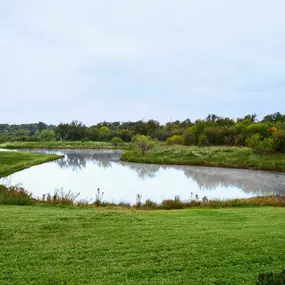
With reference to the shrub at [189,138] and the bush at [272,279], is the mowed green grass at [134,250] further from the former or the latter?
the shrub at [189,138]

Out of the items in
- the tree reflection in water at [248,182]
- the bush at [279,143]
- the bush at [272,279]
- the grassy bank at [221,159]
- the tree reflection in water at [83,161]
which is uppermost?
the bush at [279,143]

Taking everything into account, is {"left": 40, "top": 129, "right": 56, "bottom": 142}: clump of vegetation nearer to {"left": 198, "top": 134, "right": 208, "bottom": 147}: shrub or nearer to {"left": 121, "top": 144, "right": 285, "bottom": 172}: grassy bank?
{"left": 121, "top": 144, "right": 285, "bottom": 172}: grassy bank

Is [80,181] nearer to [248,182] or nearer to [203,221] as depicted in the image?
[248,182]

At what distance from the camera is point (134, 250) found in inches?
158

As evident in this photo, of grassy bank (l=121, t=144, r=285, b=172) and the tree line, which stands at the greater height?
the tree line

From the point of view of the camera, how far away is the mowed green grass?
3262mm

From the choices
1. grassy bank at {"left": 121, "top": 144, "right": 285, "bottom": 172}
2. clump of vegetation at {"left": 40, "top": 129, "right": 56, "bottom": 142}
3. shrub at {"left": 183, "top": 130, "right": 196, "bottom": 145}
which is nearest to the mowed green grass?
grassy bank at {"left": 121, "top": 144, "right": 285, "bottom": 172}

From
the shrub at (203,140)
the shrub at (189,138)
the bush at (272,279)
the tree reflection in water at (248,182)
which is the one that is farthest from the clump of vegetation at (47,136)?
the bush at (272,279)

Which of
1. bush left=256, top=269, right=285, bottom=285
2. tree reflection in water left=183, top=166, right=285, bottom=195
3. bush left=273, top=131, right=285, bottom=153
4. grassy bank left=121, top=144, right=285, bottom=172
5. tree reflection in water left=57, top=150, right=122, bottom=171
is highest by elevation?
bush left=273, top=131, right=285, bottom=153

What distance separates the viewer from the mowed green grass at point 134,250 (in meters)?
3.26

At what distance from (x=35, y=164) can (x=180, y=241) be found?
25.1 m

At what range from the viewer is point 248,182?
18406 mm

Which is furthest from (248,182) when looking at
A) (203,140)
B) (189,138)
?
(189,138)

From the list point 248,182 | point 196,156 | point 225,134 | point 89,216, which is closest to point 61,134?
point 225,134
